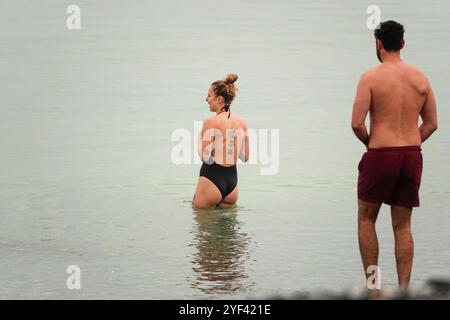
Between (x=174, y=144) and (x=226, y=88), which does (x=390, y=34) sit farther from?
(x=174, y=144)

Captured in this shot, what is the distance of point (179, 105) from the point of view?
72.5 feet

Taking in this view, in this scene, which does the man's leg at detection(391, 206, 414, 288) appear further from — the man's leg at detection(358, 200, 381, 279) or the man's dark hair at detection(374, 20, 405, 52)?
the man's dark hair at detection(374, 20, 405, 52)

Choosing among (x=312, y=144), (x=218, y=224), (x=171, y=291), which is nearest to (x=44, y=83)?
(x=312, y=144)

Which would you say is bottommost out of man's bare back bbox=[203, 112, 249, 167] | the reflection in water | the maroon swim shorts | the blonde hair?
the reflection in water

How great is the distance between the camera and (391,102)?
10.1m

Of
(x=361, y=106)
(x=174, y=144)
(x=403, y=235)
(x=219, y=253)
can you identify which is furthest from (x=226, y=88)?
(x=174, y=144)

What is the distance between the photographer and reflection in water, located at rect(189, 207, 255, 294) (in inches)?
437

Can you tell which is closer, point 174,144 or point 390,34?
point 390,34

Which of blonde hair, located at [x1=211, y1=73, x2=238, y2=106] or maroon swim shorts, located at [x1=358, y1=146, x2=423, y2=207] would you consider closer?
maroon swim shorts, located at [x1=358, y1=146, x2=423, y2=207]

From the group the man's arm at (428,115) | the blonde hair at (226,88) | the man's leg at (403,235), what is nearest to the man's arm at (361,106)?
the man's arm at (428,115)

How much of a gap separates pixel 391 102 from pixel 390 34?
49 centimetres

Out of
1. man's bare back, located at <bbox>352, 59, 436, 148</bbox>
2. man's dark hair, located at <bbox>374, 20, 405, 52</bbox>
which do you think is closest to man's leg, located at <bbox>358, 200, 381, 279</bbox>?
man's bare back, located at <bbox>352, 59, 436, 148</bbox>

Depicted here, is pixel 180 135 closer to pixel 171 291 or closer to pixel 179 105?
pixel 179 105

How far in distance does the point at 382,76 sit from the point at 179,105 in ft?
40.1
